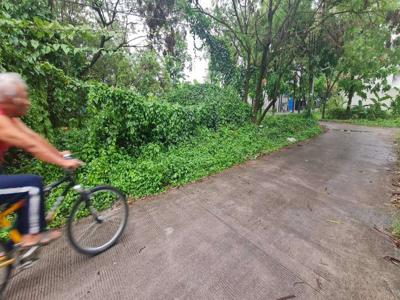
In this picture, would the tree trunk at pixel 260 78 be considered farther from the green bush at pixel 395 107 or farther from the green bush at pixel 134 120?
the green bush at pixel 395 107

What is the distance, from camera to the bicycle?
1817 mm

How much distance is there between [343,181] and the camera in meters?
4.29

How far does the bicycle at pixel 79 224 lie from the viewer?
182cm

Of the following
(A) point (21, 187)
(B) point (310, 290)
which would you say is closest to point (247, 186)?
(B) point (310, 290)

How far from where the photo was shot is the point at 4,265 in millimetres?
1779

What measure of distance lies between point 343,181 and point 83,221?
4488mm

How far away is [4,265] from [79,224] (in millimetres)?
678

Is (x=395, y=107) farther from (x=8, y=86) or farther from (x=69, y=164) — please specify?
(x=8, y=86)

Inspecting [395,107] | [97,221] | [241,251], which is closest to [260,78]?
[241,251]

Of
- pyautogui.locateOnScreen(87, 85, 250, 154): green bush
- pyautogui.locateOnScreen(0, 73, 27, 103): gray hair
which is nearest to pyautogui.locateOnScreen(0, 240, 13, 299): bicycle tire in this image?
pyautogui.locateOnScreen(0, 73, 27, 103): gray hair

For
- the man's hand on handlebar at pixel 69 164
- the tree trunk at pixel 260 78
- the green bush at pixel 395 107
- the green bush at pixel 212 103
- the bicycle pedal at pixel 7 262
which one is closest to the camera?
the bicycle pedal at pixel 7 262

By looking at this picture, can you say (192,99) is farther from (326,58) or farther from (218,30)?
(326,58)

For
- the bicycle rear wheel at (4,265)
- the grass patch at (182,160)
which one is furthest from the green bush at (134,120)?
the bicycle rear wheel at (4,265)

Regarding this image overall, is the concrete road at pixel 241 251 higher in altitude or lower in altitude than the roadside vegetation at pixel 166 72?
lower
